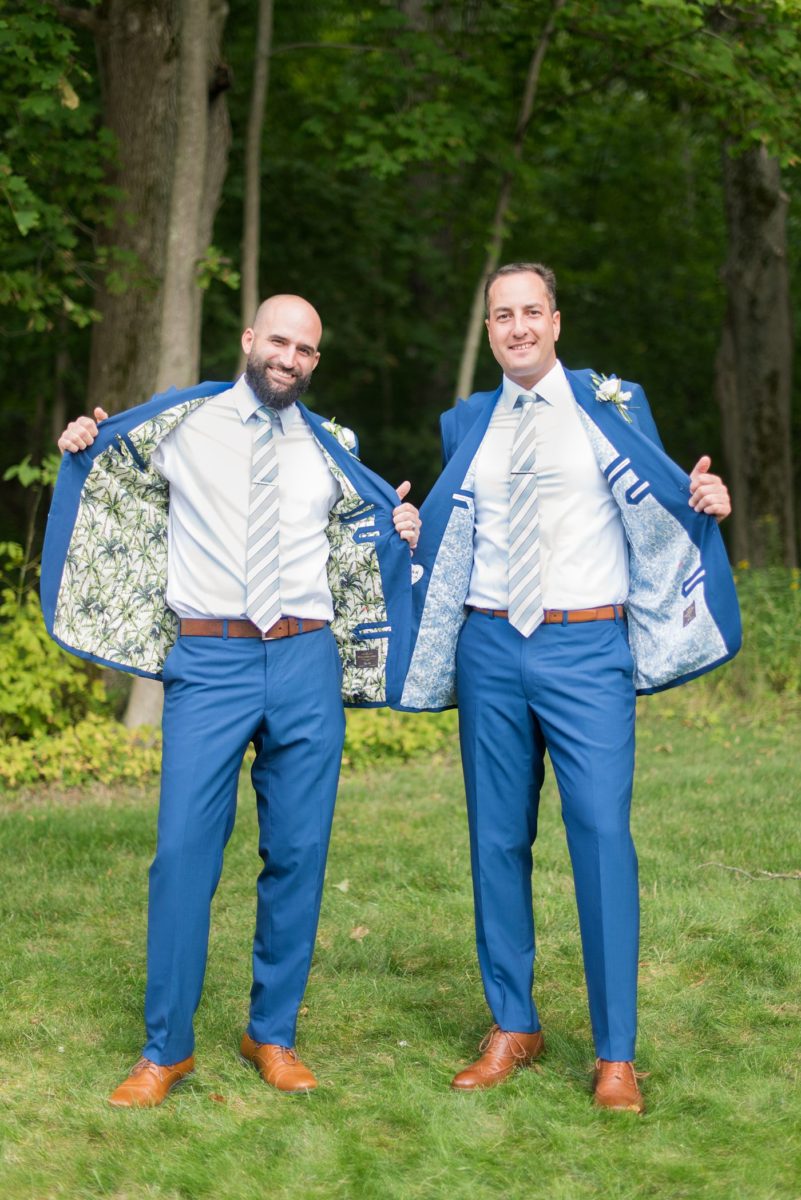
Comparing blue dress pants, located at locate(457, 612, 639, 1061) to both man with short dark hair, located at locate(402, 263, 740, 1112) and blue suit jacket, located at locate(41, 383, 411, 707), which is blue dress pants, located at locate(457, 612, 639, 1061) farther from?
blue suit jacket, located at locate(41, 383, 411, 707)

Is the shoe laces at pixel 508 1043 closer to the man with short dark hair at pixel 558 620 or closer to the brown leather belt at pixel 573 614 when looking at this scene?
the man with short dark hair at pixel 558 620

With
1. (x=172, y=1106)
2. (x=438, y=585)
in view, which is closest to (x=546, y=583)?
(x=438, y=585)

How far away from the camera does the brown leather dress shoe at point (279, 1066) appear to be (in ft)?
13.3

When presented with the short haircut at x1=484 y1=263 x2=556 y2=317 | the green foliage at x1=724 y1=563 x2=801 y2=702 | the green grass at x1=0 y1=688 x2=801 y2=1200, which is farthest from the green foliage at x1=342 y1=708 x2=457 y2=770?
the short haircut at x1=484 y1=263 x2=556 y2=317

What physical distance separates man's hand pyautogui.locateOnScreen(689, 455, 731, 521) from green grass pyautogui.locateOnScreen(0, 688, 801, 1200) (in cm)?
165

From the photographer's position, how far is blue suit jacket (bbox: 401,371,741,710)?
13.2 feet

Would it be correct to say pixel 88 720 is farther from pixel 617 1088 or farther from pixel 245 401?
pixel 617 1088

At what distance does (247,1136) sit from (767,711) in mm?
6482

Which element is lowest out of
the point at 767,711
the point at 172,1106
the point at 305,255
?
the point at 172,1106

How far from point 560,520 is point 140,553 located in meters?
1.26

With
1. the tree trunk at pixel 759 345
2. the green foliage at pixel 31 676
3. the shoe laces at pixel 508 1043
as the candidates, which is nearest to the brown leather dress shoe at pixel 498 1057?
the shoe laces at pixel 508 1043

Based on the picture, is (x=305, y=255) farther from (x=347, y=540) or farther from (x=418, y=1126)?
(x=418, y=1126)

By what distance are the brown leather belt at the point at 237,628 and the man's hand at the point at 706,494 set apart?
1.18 metres

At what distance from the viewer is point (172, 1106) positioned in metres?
3.94
